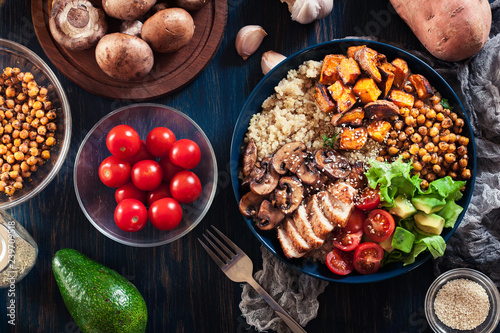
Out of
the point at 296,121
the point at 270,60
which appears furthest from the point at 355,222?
the point at 270,60

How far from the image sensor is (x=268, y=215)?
1902 millimetres

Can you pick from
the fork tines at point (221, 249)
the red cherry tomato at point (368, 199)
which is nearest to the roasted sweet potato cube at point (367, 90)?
the red cherry tomato at point (368, 199)

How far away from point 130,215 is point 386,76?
1319 mm

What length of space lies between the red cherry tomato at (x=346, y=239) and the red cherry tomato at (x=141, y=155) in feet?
3.23

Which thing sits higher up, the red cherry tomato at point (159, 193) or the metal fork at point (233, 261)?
the red cherry tomato at point (159, 193)

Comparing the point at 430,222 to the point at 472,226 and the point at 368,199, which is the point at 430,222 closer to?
the point at 368,199

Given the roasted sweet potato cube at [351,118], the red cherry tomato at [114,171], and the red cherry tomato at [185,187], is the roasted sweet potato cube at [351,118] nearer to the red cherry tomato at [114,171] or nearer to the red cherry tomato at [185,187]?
the red cherry tomato at [185,187]

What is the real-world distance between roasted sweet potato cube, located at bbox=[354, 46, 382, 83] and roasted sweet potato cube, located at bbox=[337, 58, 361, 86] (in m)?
0.03

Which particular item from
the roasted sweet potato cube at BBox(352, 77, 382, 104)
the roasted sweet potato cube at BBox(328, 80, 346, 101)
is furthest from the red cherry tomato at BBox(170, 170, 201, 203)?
the roasted sweet potato cube at BBox(352, 77, 382, 104)

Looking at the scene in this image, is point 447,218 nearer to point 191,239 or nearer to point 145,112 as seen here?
point 191,239

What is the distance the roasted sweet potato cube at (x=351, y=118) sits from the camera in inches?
73.4

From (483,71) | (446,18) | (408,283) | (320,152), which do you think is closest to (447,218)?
(408,283)

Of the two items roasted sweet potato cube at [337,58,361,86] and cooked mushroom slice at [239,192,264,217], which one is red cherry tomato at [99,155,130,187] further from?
roasted sweet potato cube at [337,58,361,86]

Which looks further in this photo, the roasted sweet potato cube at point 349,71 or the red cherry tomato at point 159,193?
the red cherry tomato at point 159,193
